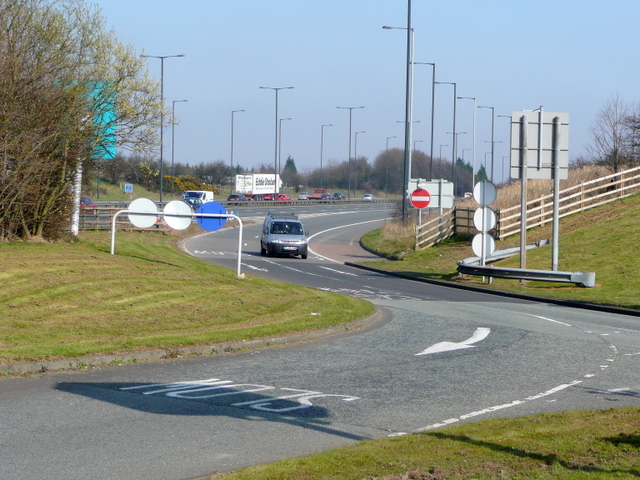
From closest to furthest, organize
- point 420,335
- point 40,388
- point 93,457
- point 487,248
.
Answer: point 93,457 < point 40,388 < point 420,335 < point 487,248

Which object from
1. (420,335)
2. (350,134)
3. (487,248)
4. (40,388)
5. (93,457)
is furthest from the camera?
(350,134)

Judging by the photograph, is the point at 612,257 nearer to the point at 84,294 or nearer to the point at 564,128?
the point at 564,128

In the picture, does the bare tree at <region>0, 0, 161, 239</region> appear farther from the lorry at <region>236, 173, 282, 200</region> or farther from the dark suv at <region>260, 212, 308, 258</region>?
the lorry at <region>236, 173, 282, 200</region>

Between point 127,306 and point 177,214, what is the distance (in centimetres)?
618

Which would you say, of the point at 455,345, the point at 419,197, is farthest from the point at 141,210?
the point at 419,197

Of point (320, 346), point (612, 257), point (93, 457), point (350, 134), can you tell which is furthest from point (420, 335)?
point (350, 134)

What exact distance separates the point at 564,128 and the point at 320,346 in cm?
1619

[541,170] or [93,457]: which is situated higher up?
[541,170]

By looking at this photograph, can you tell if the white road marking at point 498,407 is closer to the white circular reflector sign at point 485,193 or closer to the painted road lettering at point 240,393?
the painted road lettering at point 240,393

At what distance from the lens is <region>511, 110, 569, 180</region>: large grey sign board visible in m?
26.2

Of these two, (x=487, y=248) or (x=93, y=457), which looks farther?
(x=487, y=248)

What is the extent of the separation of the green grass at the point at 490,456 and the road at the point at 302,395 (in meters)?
0.60

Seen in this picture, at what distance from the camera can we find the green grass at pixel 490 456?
5746mm

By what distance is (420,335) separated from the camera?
15.1 m
